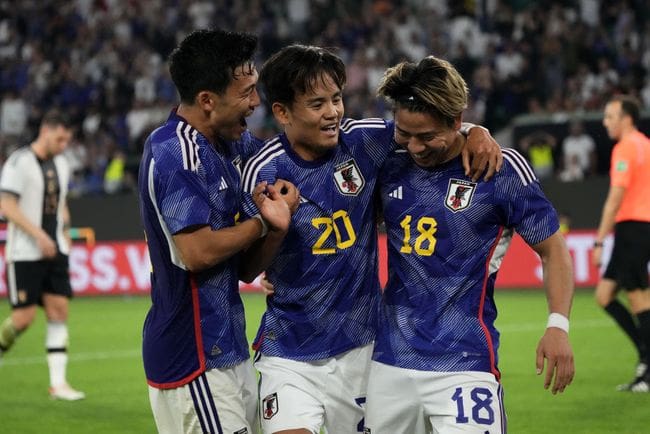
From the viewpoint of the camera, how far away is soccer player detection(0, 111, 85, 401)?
9.56 metres

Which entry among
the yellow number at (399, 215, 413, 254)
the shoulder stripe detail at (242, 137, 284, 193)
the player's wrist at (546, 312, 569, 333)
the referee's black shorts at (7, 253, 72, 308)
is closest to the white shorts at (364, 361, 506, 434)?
the player's wrist at (546, 312, 569, 333)

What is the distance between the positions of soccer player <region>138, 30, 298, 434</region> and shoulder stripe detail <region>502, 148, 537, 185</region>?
2.92 ft

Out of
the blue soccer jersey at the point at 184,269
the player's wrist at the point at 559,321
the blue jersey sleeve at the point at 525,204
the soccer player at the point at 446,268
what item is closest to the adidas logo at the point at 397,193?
the soccer player at the point at 446,268

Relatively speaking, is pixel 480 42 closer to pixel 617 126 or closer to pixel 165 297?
pixel 617 126

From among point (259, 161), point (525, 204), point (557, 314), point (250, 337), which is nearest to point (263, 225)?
point (259, 161)

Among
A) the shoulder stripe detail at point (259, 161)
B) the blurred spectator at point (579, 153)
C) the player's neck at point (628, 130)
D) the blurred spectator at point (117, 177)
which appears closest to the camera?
the shoulder stripe detail at point (259, 161)

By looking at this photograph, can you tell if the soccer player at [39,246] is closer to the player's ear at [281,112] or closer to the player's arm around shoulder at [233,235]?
the player's ear at [281,112]

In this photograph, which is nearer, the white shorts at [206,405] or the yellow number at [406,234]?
the white shorts at [206,405]

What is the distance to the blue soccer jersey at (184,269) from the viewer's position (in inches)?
163

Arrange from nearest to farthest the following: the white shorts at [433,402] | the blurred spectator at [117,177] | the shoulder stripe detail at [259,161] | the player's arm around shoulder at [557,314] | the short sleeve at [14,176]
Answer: the player's arm around shoulder at [557,314] < the white shorts at [433,402] < the shoulder stripe detail at [259,161] < the short sleeve at [14,176] < the blurred spectator at [117,177]

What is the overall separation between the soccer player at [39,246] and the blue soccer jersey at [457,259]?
5.77m

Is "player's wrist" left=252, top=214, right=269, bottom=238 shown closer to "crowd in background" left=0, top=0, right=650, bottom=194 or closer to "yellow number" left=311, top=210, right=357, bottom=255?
"yellow number" left=311, top=210, right=357, bottom=255

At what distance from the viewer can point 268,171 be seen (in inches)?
181

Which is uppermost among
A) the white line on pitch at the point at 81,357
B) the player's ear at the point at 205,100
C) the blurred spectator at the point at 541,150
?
the player's ear at the point at 205,100
